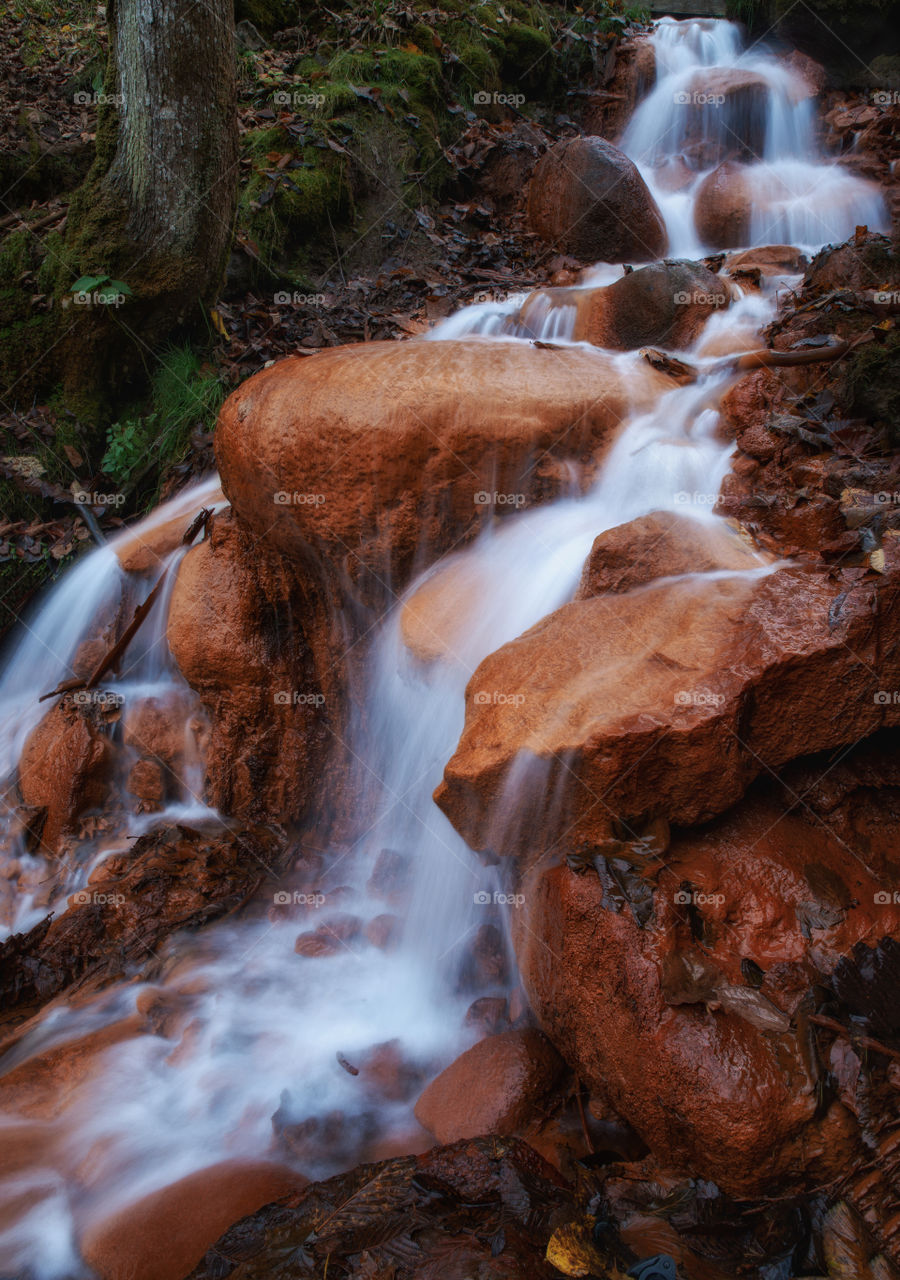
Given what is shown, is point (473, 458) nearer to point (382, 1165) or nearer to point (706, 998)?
point (706, 998)

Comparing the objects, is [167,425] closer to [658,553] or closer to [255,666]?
[255,666]

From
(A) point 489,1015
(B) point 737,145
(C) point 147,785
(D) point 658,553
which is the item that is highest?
(B) point 737,145

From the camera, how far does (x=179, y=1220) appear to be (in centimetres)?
240

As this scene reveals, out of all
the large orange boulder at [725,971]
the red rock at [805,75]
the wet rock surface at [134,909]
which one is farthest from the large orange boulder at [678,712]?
the red rock at [805,75]

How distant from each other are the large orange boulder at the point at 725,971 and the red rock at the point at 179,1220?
1102 millimetres

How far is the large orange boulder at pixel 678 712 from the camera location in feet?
7.89

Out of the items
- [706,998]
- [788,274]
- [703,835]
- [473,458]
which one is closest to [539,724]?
[703,835]

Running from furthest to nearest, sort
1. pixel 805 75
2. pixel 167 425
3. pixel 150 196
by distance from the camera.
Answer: pixel 805 75 → pixel 167 425 → pixel 150 196

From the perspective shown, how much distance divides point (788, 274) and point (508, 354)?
317cm

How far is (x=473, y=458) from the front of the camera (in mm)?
3779

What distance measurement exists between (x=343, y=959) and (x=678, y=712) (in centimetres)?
218

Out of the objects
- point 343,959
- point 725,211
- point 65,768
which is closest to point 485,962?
point 343,959

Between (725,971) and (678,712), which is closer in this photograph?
(725,971)

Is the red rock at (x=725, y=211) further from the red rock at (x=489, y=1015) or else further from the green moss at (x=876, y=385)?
the red rock at (x=489, y=1015)
